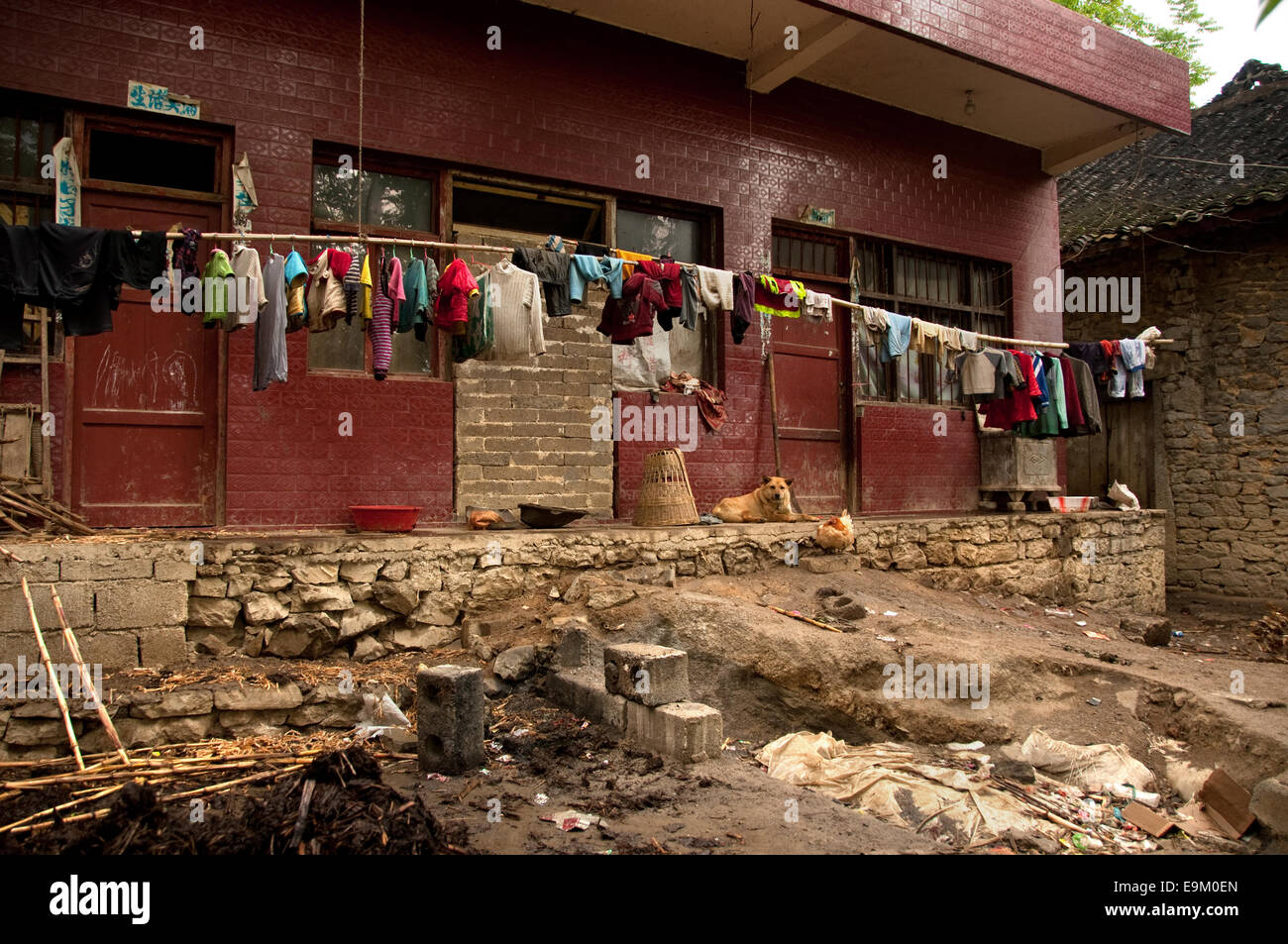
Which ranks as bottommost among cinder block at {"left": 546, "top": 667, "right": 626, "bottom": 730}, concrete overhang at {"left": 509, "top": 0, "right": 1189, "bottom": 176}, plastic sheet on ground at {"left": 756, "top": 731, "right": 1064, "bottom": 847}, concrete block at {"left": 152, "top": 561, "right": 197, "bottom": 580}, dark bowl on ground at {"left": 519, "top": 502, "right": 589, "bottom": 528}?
plastic sheet on ground at {"left": 756, "top": 731, "right": 1064, "bottom": 847}

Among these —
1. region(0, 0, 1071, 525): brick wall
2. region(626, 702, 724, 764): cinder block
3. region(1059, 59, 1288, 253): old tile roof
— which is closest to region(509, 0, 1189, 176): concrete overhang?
region(0, 0, 1071, 525): brick wall

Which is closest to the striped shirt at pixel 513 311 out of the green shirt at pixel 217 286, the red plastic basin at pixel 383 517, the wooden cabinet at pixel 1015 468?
the red plastic basin at pixel 383 517

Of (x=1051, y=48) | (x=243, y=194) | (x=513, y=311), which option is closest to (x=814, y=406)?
(x=513, y=311)

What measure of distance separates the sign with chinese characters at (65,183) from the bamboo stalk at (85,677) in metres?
2.82

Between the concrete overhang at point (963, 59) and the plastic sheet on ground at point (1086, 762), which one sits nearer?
the plastic sheet on ground at point (1086, 762)

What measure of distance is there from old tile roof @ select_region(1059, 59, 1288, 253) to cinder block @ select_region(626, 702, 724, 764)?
39.9 feet

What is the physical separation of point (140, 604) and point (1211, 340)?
15027 millimetres

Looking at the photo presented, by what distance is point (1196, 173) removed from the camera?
45.2 feet

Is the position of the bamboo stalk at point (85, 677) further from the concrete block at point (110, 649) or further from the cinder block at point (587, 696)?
the cinder block at point (587, 696)

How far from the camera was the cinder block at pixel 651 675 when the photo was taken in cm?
483

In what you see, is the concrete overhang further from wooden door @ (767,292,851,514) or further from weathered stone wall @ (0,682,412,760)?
weathered stone wall @ (0,682,412,760)

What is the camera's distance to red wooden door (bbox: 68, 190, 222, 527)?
629 cm
